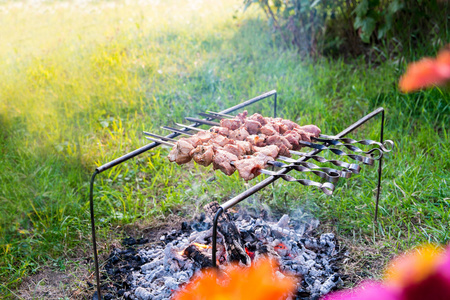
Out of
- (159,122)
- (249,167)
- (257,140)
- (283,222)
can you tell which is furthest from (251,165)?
(159,122)

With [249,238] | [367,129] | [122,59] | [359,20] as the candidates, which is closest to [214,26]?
[122,59]

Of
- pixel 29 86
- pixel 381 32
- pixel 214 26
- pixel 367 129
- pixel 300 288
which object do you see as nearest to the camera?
pixel 300 288

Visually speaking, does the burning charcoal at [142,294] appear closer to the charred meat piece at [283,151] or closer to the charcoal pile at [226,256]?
the charcoal pile at [226,256]

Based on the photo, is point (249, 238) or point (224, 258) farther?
point (249, 238)

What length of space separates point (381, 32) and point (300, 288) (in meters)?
3.86

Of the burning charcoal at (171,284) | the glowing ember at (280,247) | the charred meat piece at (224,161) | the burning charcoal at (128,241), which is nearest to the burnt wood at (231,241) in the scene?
the glowing ember at (280,247)

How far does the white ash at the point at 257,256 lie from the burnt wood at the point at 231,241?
2.8 inches

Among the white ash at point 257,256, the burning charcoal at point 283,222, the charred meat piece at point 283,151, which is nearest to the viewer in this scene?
the charred meat piece at point 283,151

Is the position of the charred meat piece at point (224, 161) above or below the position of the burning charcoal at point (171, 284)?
above

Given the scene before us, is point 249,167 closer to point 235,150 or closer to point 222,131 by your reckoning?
point 235,150

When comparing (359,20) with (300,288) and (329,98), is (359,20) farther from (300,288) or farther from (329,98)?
(300,288)

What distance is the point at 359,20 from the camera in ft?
17.2

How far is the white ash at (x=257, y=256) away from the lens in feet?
8.39

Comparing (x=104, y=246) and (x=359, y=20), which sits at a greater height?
(x=359, y=20)
